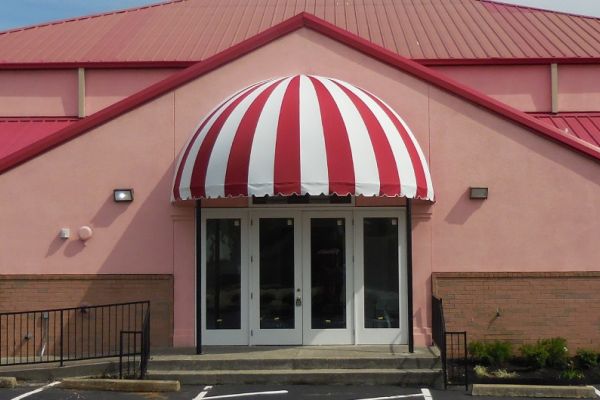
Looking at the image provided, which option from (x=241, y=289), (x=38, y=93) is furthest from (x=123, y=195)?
(x=38, y=93)

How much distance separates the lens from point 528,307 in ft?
45.9

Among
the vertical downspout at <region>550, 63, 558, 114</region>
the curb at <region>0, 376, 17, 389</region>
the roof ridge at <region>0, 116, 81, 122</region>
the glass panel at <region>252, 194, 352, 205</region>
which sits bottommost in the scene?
the curb at <region>0, 376, 17, 389</region>

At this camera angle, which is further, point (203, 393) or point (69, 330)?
point (69, 330)

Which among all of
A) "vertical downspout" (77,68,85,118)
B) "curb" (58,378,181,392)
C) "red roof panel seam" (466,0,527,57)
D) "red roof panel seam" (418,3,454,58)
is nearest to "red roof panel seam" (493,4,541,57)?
"red roof panel seam" (466,0,527,57)

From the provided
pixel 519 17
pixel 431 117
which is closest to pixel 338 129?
pixel 431 117

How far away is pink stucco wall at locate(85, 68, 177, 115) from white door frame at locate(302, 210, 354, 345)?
6.75 metres

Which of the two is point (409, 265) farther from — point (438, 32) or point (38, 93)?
point (38, 93)

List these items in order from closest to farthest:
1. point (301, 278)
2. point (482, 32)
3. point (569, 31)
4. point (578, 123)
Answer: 1. point (301, 278)
2. point (578, 123)
3. point (482, 32)
4. point (569, 31)

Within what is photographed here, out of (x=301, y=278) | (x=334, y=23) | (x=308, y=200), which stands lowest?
(x=301, y=278)

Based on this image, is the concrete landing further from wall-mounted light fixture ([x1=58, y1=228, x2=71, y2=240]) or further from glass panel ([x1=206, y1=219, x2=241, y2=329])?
wall-mounted light fixture ([x1=58, y1=228, x2=71, y2=240])

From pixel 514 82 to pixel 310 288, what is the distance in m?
7.70

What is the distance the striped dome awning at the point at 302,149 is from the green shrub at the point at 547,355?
10.2ft

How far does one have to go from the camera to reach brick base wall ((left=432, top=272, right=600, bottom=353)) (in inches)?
547

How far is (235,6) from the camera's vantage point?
23.5 meters
